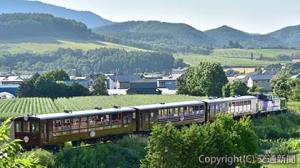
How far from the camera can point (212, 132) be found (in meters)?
27.2

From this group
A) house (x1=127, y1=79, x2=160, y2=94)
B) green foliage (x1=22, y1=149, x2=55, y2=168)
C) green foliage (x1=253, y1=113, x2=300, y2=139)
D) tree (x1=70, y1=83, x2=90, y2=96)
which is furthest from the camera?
house (x1=127, y1=79, x2=160, y2=94)

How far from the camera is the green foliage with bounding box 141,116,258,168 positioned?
25.2 metres

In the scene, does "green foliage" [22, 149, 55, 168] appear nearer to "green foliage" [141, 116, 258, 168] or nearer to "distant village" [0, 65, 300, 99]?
"green foliage" [141, 116, 258, 168]

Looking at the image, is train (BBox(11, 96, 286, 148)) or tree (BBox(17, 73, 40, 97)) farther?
tree (BBox(17, 73, 40, 97))

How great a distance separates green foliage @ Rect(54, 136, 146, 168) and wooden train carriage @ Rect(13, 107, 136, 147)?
3.27ft

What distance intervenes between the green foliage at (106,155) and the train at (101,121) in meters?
1.06

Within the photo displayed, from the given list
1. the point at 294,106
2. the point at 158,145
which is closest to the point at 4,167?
the point at 158,145

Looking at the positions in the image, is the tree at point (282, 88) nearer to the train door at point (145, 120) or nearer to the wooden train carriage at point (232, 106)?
the wooden train carriage at point (232, 106)

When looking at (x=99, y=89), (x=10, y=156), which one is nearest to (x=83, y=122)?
(x=10, y=156)

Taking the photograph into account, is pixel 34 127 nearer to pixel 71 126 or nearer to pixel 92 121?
pixel 71 126

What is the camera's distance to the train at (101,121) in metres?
31.3

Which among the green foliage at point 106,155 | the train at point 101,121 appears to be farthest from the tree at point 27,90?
the green foliage at point 106,155

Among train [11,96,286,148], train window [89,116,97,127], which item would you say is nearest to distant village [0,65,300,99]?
train [11,96,286,148]

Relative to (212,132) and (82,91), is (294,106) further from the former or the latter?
(212,132)
